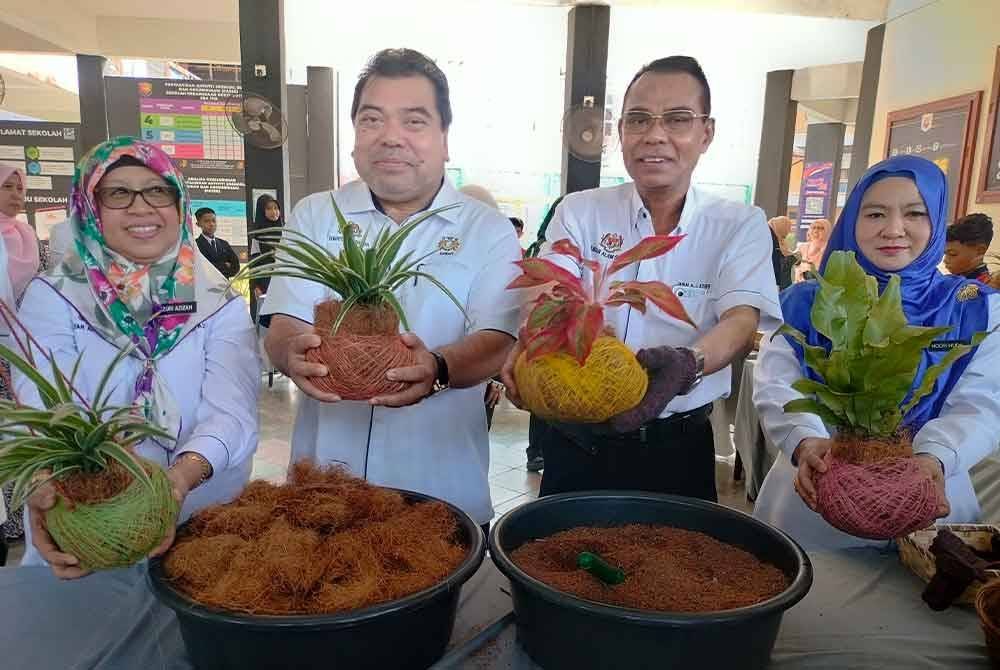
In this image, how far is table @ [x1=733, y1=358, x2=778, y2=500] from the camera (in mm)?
3590

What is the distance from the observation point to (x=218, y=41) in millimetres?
7504

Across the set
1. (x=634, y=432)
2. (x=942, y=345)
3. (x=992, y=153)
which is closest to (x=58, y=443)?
(x=634, y=432)

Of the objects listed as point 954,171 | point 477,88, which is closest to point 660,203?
point 954,171

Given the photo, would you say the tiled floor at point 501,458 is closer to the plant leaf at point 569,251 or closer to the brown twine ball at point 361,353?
the brown twine ball at point 361,353

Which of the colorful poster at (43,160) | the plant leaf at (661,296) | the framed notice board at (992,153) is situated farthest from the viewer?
the colorful poster at (43,160)

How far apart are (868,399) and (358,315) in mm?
867

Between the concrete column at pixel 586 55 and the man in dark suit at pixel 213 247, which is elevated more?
the concrete column at pixel 586 55

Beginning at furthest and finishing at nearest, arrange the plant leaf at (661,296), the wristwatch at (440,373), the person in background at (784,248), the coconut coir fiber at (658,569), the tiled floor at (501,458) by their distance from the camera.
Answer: the person in background at (784,248), the tiled floor at (501,458), the wristwatch at (440,373), the plant leaf at (661,296), the coconut coir fiber at (658,569)

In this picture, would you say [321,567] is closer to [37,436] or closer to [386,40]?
[37,436]

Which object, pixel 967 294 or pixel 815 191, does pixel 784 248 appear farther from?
pixel 967 294

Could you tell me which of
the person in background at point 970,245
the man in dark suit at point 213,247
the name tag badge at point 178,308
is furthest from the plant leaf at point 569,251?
the man in dark suit at point 213,247

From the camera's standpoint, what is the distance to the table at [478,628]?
969 mm

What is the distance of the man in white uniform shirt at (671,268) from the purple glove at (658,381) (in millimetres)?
210

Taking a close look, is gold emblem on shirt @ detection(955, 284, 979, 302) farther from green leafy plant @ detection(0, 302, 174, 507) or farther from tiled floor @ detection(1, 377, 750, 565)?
tiled floor @ detection(1, 377, 750, 565)
